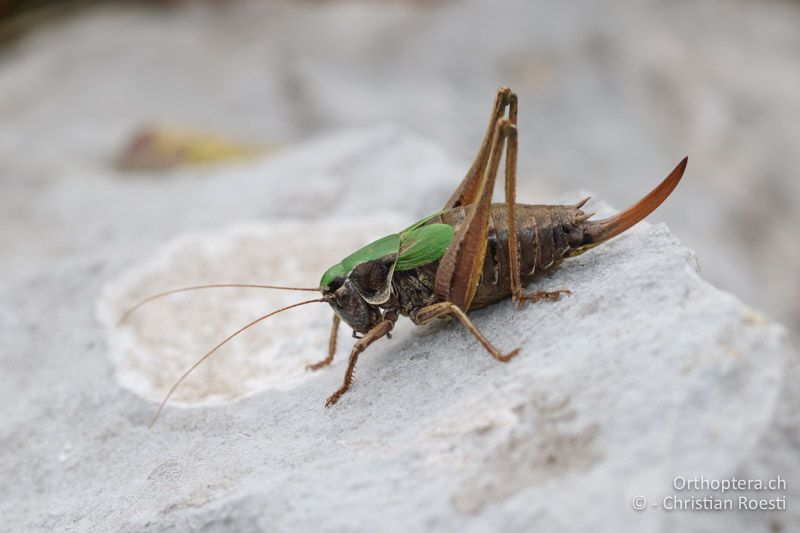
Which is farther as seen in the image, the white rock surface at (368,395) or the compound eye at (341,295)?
the compound eye at (341,295)

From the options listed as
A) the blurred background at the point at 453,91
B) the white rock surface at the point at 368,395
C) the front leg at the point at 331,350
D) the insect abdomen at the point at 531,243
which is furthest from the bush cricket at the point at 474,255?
the blurred background at the point at 453,91

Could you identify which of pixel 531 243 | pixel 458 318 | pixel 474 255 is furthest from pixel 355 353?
pixel 531 243

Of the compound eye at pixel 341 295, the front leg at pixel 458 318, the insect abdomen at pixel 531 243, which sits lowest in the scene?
the compound eye at pixel 341 295

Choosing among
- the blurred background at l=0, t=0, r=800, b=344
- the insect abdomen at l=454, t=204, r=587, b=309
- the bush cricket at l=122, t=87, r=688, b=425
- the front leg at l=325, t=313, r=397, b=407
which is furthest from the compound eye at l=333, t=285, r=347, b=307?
the blurred background at l=0, t=0, r=800, b=344

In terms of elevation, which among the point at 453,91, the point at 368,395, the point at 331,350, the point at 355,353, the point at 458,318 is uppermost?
the point at 458,318

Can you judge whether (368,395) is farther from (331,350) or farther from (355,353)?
(331,350)

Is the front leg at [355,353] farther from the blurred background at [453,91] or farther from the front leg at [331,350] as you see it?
the blurred background at [453,91]

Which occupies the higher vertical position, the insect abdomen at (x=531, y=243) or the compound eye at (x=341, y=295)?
the insect abdomen at (x=531, y=243)
